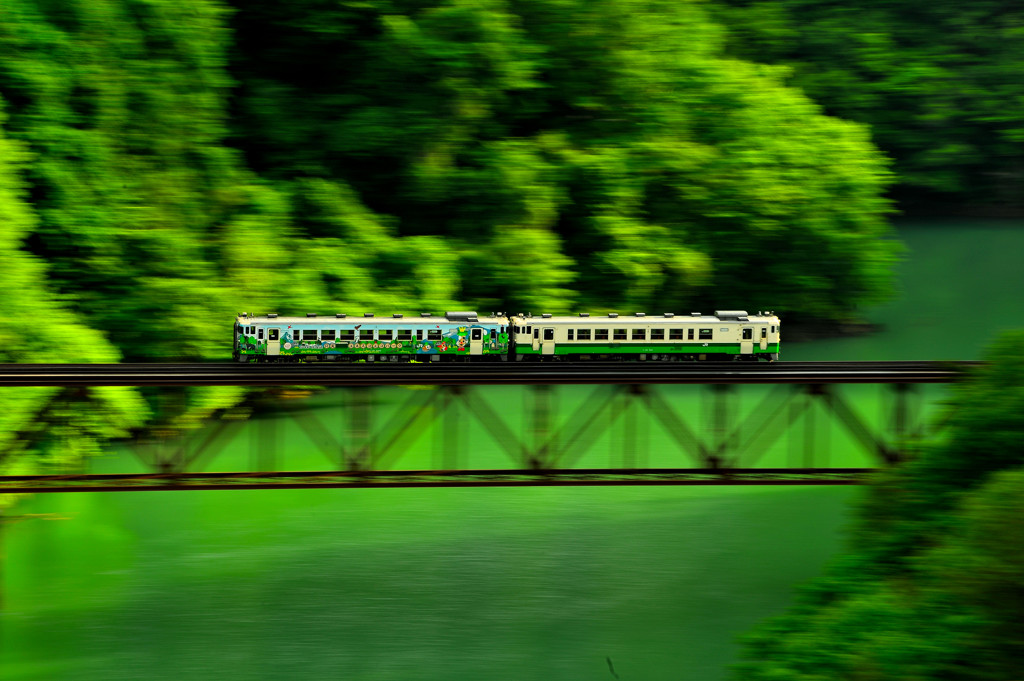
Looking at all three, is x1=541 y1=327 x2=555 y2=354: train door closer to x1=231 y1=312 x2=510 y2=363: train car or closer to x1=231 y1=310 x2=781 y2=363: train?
x1=231 y1=310 x2=781 y2=363: train

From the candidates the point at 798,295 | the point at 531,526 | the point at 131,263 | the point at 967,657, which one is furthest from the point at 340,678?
the point at 798,295

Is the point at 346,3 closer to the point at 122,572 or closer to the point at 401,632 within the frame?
the point at 122,572

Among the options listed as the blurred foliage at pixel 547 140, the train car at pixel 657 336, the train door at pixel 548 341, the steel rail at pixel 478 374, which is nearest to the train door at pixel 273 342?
the steel rail at pixel 478 374

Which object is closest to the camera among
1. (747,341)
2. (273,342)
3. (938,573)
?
(938,573)

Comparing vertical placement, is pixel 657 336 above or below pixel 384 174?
below

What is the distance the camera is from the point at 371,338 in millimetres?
29812

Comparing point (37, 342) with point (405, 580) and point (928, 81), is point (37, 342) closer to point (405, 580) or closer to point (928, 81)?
point (405, 580)

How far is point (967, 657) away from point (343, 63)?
34.7 m

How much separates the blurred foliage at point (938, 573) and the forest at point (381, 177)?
18398 millimetres

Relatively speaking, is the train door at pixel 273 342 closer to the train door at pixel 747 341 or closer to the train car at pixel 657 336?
the train car at pixel 657 336

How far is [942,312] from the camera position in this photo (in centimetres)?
5656

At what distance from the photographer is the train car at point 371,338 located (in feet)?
96.5

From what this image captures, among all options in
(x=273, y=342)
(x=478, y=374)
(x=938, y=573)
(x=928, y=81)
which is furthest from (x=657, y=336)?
(x=928, y=81)

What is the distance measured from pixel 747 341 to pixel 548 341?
4263 mm
